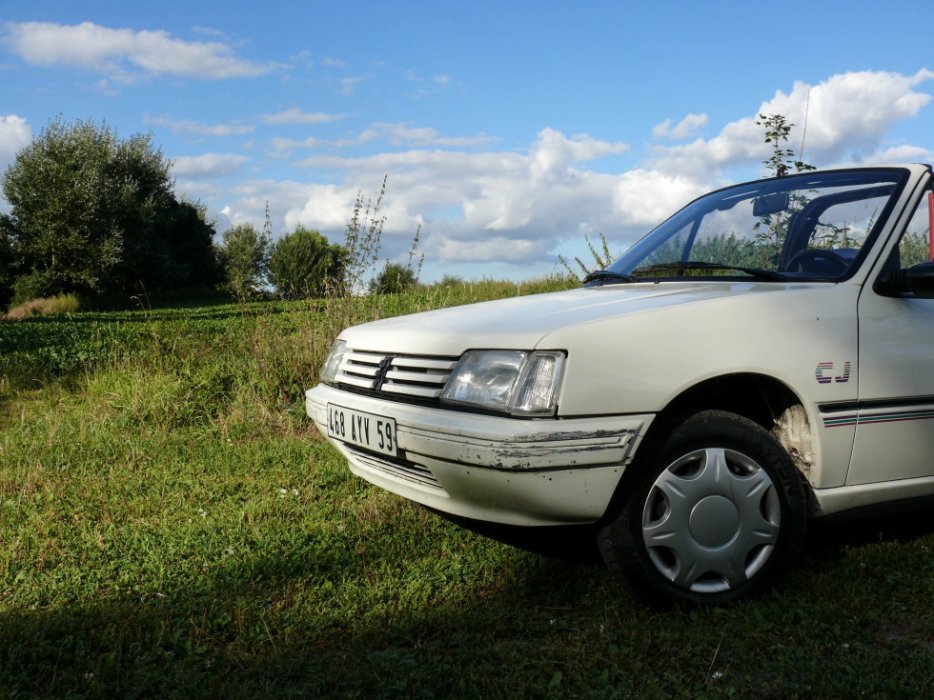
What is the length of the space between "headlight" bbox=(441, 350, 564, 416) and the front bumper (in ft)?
0.16

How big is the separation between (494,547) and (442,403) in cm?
118

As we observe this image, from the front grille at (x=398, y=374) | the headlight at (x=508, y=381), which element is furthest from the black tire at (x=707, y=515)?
the front grille at (x=398, y=374)

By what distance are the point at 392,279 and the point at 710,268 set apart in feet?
17.6

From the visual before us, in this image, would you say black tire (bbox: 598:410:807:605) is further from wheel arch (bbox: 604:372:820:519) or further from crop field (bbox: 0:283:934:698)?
crop field (bbox: 0:283:934:698)

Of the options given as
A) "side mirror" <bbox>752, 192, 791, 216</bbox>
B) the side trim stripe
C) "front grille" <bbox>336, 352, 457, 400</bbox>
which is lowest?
the side trim stripe

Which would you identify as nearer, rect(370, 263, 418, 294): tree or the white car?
the white car

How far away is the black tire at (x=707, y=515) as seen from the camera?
295 centimetres

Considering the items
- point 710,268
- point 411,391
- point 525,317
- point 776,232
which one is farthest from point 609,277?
point 411,391

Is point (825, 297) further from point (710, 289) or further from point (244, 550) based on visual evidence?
point (244, 550)

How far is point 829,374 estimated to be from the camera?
319 centimetres

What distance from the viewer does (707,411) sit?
3055 millimetres

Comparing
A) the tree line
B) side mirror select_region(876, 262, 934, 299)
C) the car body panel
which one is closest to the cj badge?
the car body panel

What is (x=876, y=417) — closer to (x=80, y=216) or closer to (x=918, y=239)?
(x=918, y=239)

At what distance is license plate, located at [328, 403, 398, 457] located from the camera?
3142 mm
